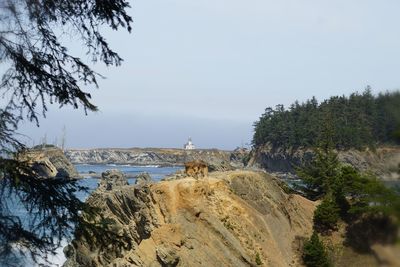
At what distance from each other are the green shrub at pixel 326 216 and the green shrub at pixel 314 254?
10.5ft

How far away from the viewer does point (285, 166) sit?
125 meters

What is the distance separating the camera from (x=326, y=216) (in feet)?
109

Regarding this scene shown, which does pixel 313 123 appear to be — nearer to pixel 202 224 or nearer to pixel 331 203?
pixel 331 203

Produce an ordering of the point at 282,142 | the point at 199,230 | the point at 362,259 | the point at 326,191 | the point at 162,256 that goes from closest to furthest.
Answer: the point at 162,256, the point at 199,230, the point at 362,259, the point at 326,191, the point at 282,142

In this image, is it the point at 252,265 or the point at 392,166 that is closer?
the point at 392,166

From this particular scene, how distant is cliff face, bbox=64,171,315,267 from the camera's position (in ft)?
83.1

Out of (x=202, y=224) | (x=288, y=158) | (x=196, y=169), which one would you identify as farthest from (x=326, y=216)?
(x=288, y=158)

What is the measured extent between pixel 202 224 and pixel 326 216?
918 cm

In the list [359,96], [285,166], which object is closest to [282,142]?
[285,166]

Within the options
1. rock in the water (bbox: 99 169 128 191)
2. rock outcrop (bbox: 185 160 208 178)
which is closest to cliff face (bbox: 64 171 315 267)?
rock outcrop (bbox: 185 160 208 178)

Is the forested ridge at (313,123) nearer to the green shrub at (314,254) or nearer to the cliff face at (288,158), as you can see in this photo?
the cliff face at (288,158)

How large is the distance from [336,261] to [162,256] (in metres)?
11.7

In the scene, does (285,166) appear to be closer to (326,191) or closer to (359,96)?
(359,96)

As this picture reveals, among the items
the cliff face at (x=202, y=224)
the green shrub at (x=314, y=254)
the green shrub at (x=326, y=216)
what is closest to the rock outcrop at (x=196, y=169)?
the cliff face at (x=202, y=224)
